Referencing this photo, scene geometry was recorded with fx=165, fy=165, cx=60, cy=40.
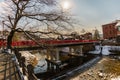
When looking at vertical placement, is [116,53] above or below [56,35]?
below

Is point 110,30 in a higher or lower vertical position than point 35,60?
higher

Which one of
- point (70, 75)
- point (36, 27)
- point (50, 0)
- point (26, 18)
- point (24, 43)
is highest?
point (50, 0)

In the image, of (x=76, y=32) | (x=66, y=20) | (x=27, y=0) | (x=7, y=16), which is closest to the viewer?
(x=76, y=32)

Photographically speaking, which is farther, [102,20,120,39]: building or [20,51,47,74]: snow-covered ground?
[102,20,120,39]: building

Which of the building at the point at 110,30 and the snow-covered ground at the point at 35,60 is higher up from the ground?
the building at the point at 110,30

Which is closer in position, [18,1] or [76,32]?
[76,32]

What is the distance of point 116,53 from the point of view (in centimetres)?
4309

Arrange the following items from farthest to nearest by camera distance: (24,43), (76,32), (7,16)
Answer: (24,43), (7,16), (76,32)

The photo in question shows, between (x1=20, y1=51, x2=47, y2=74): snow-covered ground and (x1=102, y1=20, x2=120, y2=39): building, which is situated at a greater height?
(x1=102, y1=20, x2=120, y2=39): building

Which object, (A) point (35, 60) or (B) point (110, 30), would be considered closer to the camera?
(A) point (35, 60)

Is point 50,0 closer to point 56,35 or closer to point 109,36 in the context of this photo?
point 56,35

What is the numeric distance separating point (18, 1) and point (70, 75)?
12658 mm

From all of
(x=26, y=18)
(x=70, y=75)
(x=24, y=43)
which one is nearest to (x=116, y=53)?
(x=70, y=75)

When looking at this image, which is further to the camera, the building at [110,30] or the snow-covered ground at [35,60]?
the building at [110,30]
